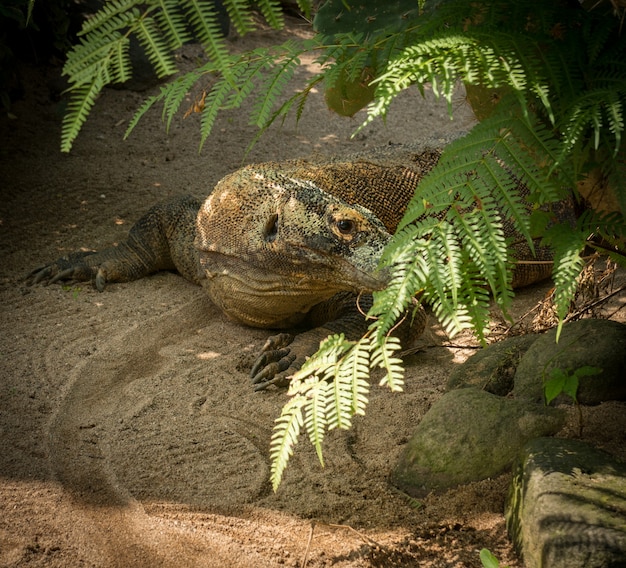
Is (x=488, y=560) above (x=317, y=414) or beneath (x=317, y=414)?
beneath

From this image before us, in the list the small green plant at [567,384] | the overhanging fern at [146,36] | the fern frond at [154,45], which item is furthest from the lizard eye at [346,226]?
the fern frond at [154,45]

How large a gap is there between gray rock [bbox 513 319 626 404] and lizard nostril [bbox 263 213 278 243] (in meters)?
1.83

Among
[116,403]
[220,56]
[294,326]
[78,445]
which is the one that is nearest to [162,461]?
[78,445]

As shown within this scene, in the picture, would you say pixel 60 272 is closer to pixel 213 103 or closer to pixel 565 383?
pixel 213 103

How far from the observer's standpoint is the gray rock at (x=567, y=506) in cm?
213

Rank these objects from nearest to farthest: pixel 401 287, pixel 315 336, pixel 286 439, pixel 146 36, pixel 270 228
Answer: pixel 146 36 → pixel 401 287 → pixel 286 439 → pixel 270 228 → pixel 315 336

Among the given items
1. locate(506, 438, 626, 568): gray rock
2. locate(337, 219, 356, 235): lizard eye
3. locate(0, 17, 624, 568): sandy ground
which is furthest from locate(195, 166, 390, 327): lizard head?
locate(506, 438, 626, 568): gray rock

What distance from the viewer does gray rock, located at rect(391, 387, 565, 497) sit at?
295 cm

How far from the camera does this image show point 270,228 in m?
4.56

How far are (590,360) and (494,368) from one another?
2.10 feet

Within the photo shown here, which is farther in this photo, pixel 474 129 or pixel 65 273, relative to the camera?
pixel 65 273

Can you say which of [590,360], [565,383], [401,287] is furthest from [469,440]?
[401,287]

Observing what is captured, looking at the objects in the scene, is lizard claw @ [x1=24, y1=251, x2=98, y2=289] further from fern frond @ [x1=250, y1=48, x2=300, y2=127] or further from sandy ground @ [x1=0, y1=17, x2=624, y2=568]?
fern frond @ [x1=250, y1=48, x2=300, y2=127]

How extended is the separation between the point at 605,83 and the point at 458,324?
81 cm
